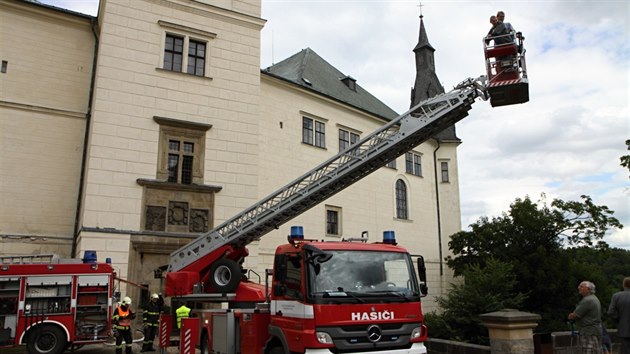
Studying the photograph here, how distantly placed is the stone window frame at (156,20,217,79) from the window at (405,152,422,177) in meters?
17.0

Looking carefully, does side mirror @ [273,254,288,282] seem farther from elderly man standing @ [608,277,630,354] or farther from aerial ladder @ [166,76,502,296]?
elderly man standing @ [608,277,630,354]

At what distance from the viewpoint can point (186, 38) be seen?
→ 18.5m

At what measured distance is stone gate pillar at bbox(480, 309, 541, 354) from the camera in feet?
25.9

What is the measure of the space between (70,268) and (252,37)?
11.6m

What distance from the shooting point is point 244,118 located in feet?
62.5

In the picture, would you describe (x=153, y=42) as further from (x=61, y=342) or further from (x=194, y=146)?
(x=61, y=342)

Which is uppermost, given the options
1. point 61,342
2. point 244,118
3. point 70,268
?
point 244,118

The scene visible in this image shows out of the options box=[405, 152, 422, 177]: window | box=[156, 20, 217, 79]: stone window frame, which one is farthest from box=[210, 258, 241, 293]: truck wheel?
box=[405, 152, 422, 177]: window

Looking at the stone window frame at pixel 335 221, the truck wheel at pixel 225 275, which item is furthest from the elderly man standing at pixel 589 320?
the stone window frame at pixel 335 221

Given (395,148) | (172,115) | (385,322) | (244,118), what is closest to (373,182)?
(244,118)

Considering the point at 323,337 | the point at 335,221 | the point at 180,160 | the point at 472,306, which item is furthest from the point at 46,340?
the point at 335,221

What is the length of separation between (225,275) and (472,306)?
27.2 ft

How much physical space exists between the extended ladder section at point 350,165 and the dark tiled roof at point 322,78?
13626 millimetres

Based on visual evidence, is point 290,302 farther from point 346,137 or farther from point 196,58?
point 346,137
